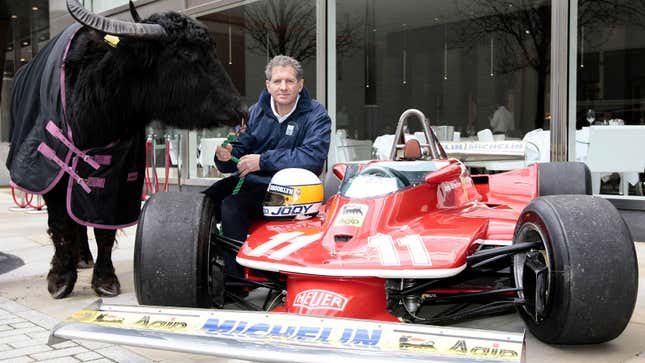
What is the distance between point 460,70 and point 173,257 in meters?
11.4

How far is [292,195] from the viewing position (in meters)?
3.96

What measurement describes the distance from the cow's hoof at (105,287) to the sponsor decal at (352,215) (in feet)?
6.85

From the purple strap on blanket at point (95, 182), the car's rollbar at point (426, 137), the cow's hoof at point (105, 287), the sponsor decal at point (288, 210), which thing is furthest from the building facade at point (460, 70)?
the sponsor decal at point (288, 210)

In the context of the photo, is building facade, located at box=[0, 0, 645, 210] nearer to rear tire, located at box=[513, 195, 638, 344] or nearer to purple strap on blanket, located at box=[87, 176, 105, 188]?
purple strap on blanket, located at box=[87, 176, 105, 188]

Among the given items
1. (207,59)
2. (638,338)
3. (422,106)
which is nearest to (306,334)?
(638,338)

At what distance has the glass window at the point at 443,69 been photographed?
35.8 feet

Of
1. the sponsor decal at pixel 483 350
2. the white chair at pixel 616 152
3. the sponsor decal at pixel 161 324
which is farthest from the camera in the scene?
the white chair at pixel 616 152

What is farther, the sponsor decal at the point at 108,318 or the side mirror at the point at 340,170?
the side mirror at the point at 340,170

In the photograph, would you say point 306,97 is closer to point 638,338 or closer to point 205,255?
point 205,255

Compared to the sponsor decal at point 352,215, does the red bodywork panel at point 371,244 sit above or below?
below

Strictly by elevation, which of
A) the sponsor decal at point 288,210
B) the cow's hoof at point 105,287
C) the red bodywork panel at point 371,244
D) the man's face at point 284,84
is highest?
the man's face at point 284,84

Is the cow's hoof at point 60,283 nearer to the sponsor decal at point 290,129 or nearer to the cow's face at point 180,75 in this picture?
the cow's face at point 180,75

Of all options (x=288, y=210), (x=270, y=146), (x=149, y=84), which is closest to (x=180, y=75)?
(x=149, y=84)

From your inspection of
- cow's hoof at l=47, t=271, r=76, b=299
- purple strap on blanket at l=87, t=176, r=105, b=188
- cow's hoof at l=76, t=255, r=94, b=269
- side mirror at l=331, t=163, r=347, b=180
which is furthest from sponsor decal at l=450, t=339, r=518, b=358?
cow's hoof at l=76, t=255, r=94, b=269
